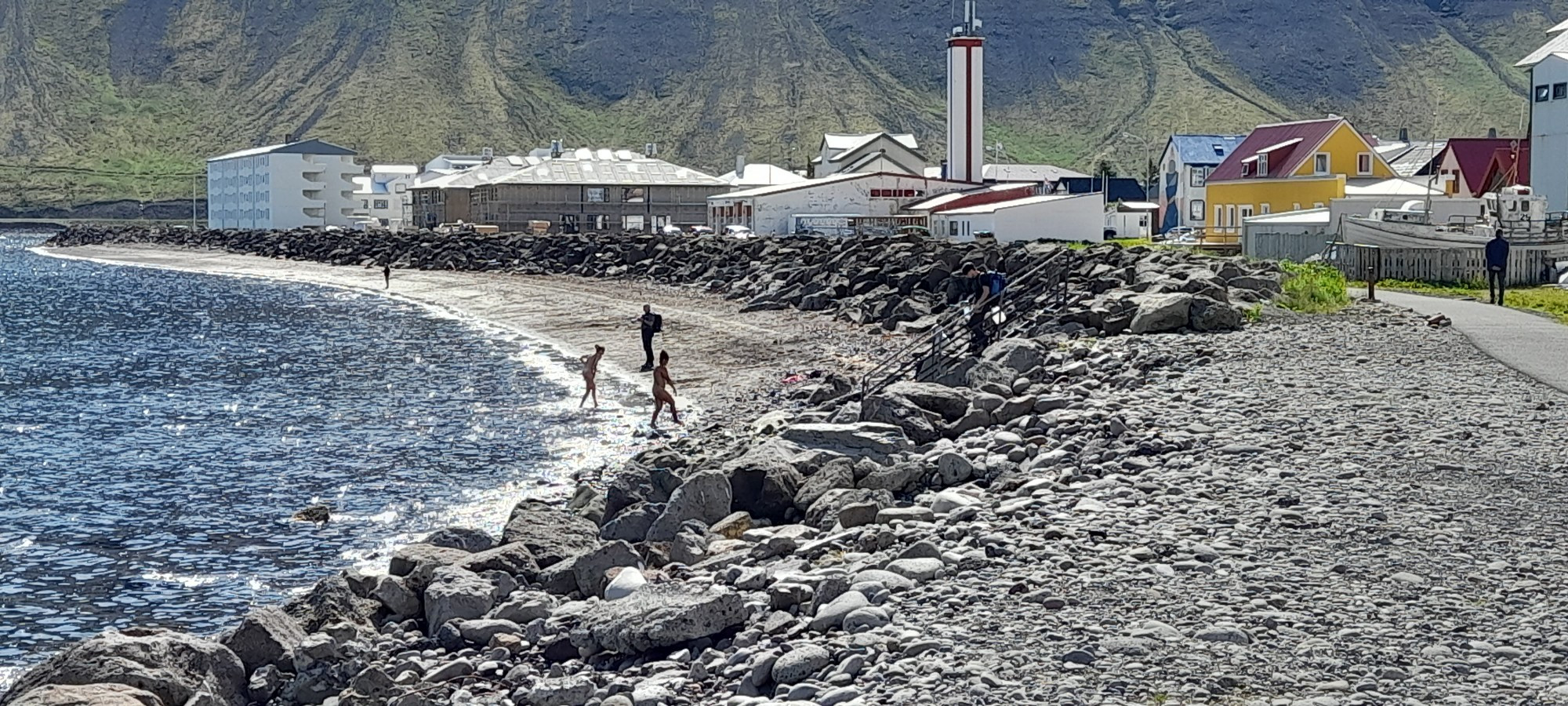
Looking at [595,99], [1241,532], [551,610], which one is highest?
[595,99]

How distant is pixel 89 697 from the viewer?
1128cm

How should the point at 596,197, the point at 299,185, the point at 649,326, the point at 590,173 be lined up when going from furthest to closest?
the point at 299,185
the point at 590,173
the point at 596,197
the point at 649,326

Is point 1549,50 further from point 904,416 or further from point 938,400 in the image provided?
point 904,416

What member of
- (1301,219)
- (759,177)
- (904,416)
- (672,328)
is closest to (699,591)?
(904,416)

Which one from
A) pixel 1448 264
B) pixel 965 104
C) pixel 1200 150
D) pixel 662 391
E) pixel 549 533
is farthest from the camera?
pixel 965 104

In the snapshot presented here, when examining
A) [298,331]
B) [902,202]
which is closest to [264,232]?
[902,202]

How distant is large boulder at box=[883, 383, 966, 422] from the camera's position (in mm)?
20500

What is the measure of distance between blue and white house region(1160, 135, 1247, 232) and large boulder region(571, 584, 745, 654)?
72759mm

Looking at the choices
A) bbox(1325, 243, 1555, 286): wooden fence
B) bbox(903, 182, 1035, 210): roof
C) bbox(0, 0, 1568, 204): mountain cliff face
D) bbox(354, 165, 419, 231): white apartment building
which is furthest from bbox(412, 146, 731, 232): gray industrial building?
bbox(1325, 243, 1555, 286): wooden fence

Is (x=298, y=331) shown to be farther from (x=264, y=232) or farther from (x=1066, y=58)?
(x=1066, y=58)

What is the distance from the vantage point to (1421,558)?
Answer: 1146 centimetres

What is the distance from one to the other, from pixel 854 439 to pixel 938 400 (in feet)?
6.80

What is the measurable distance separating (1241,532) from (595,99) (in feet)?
617

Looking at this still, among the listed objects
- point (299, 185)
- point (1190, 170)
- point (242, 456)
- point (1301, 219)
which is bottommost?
point (242, 456)
